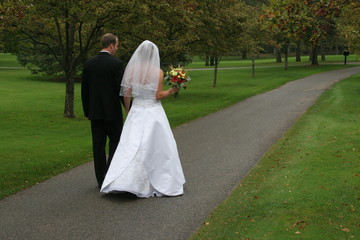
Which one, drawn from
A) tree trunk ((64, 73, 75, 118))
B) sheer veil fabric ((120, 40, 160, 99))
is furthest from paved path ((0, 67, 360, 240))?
tree trunk ((64, 73, 75, 118))

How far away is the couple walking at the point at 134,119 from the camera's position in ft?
22.6

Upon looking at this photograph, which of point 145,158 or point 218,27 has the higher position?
point 218,27

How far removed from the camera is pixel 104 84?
7199 mm

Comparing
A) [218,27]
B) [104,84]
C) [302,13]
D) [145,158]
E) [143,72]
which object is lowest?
[145,158]

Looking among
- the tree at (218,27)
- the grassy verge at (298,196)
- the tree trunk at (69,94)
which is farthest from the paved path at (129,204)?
the tree at (218,27)

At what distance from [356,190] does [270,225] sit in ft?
7.16

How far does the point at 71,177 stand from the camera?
26.7 feet

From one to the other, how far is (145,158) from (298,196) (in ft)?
7.27

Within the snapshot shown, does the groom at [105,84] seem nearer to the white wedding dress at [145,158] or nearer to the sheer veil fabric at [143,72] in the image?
the sheer veil fabric at [143,72]

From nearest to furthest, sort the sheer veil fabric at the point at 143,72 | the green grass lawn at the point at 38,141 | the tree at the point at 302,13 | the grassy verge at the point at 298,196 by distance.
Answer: the grassy verge at the point at 298,196
the tree at the point at 302,13
the sheer veil fabric at the point at 143,72
the green grass lawn at the point at 38,141

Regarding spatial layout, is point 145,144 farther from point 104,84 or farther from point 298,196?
point 298,196

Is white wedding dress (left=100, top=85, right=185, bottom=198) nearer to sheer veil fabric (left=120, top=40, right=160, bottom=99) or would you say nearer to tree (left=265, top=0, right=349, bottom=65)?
sheer veil fabric (left=120, top=40, right=160, bottom=99)

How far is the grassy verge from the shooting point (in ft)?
17.0

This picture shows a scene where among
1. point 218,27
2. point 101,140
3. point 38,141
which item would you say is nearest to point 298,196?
point 101,140
